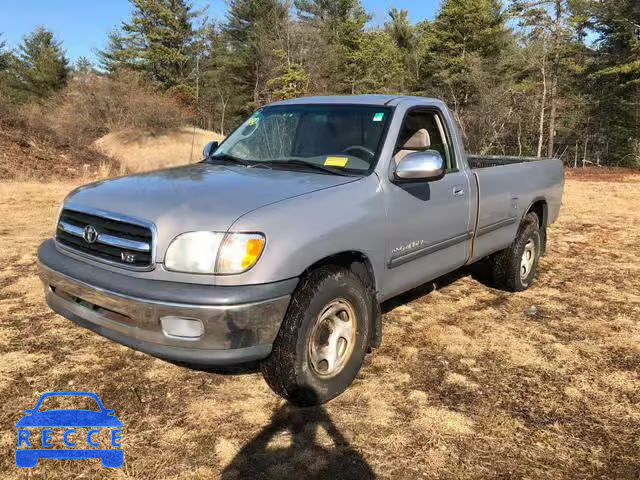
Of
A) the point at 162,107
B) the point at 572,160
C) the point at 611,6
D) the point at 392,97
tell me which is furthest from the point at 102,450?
the point at 572,160

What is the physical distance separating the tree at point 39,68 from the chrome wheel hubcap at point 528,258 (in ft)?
144

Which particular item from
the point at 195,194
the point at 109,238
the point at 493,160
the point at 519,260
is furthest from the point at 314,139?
the point at 493,160

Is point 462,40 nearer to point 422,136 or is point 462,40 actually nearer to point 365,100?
point 422,136

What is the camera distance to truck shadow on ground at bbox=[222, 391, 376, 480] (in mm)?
2564

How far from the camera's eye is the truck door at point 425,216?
3568mm

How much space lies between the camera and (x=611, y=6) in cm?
3094

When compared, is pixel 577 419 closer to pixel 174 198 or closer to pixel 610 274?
pixel 174 198

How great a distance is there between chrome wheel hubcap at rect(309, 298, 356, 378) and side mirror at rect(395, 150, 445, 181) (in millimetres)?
946

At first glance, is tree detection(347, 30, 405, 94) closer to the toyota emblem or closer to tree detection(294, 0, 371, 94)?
tree detection(294, 0, 371, 94)

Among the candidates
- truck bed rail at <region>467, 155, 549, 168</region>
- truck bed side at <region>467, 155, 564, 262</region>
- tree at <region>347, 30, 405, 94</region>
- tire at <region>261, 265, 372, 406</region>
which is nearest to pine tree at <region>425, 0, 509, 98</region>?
tree at <region>347, 30, 405, 94</region>

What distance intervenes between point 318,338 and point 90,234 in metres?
1.46

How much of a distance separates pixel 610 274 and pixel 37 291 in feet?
20.4

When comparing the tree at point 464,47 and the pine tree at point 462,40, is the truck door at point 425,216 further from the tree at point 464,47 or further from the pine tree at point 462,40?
the pine tree at point 462,40

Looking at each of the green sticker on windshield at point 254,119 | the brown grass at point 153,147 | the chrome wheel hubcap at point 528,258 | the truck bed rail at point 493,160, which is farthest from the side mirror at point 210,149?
the brown grass at point 153,147
